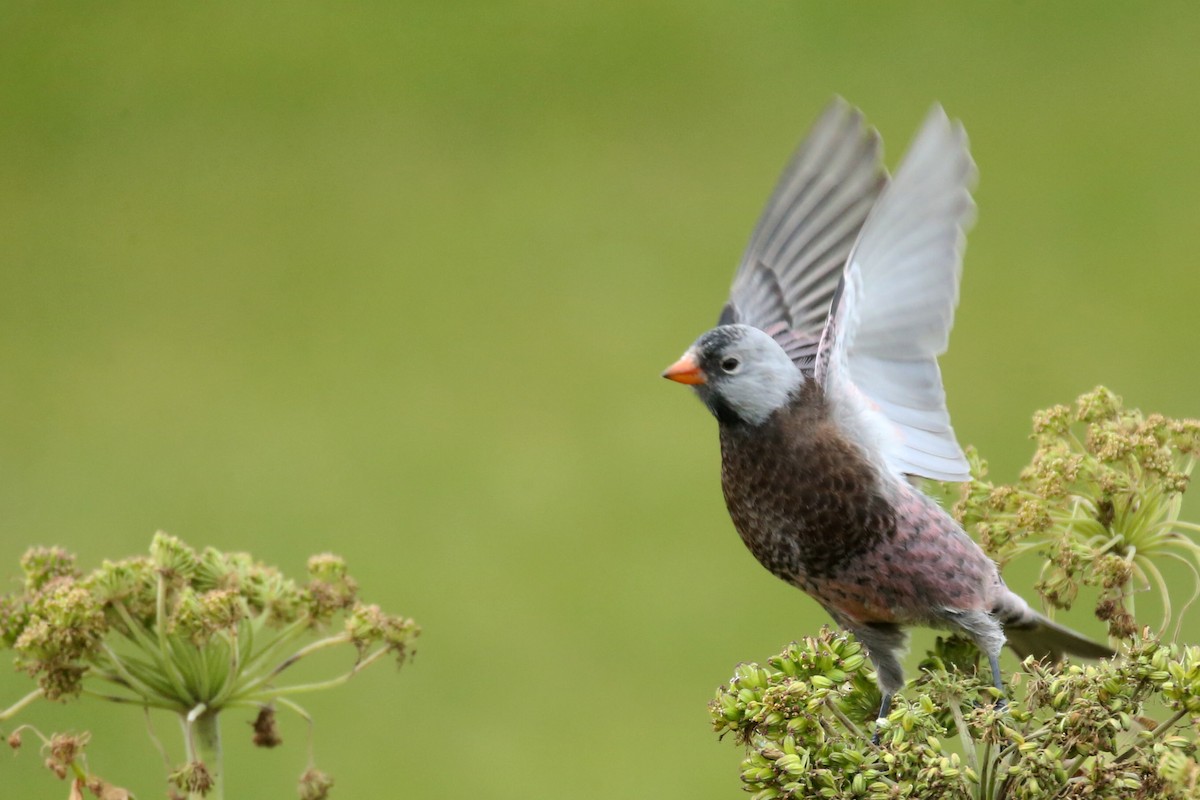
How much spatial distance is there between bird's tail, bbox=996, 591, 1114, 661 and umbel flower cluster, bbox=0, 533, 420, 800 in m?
0.55

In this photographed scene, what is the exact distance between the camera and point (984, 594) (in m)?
1.19

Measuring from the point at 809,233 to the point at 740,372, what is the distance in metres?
0.34

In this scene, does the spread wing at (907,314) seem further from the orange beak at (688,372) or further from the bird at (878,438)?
the orange beak at (688,372)

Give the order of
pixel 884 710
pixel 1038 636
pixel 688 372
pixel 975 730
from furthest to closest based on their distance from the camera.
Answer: pixel 1038 636, pixel 688 372, pixel 884 710, pixel 975 730

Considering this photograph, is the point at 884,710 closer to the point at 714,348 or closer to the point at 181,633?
the point at 714,348

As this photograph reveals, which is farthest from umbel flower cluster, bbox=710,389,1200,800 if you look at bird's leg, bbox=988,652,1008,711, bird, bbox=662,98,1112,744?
bird, bbox=662,98,1112,744

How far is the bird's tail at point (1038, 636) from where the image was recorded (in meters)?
1.24

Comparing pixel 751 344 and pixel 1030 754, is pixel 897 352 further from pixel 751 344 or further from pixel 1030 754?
pixel 1030 754

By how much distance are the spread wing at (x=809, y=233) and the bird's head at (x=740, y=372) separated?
12cm

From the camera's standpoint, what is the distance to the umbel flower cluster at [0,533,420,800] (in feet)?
3.47

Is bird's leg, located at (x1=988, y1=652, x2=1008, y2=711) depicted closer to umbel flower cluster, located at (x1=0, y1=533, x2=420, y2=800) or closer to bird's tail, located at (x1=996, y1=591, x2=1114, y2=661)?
bird's tail, located at (x1=996, y1=591, x2=1114, y2=661)

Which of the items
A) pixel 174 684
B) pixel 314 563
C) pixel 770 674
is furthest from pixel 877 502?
pixel 174 684

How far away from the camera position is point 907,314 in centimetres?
129

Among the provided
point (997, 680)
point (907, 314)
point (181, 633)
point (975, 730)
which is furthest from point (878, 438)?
point (181, 633)
